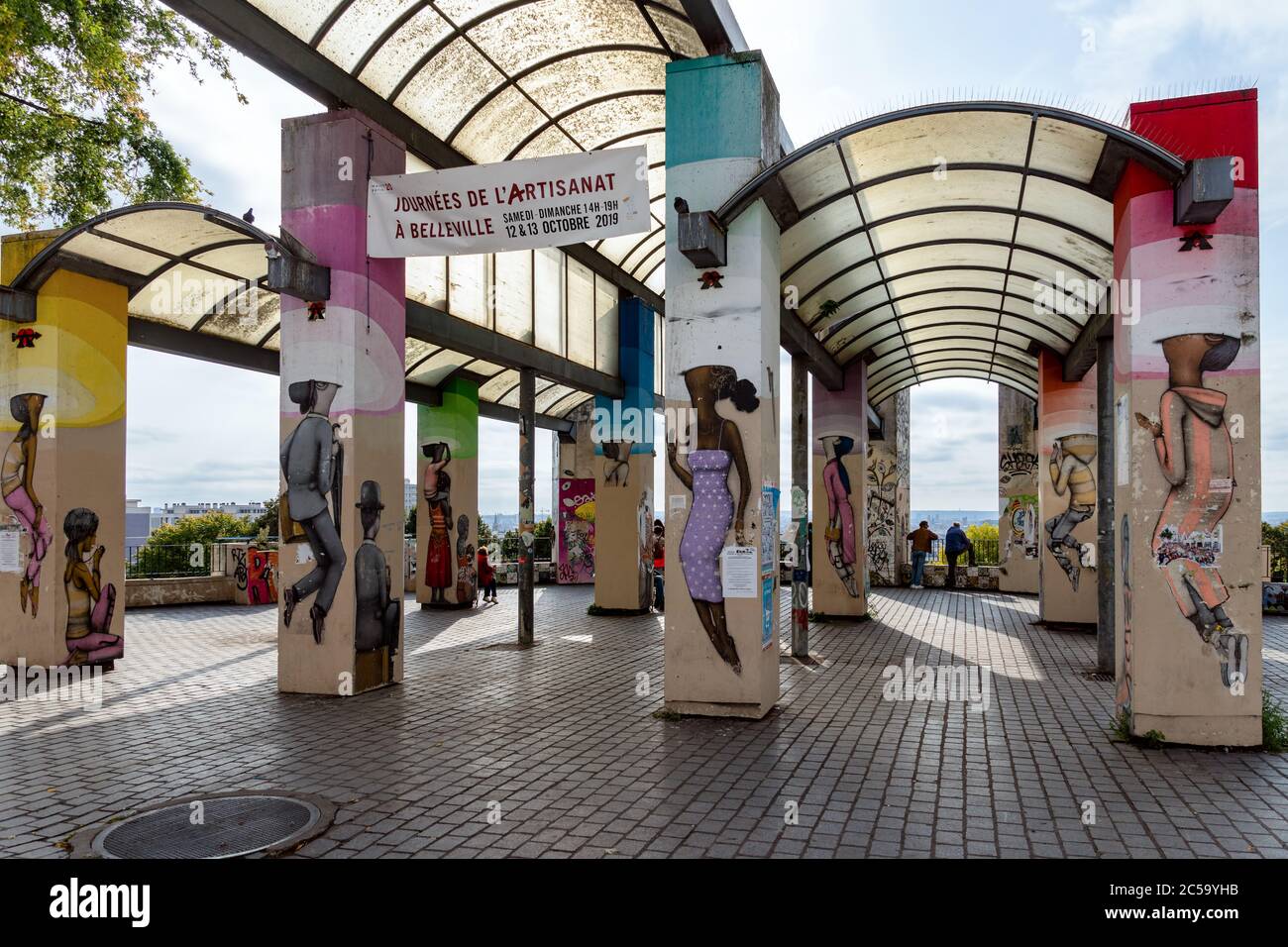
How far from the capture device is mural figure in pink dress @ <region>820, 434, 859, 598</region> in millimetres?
16719

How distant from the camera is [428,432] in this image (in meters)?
18.8

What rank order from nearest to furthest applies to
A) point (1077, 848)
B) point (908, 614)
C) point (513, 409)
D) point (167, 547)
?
1. point (1077, 848)
2. point (908, 614)
3. point (167, 547)
4. point (513, 409)

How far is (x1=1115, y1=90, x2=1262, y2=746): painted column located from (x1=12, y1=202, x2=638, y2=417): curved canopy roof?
8253 millimetres

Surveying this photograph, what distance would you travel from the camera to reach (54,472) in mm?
10742

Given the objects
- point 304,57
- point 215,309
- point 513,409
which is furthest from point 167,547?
point 304,57

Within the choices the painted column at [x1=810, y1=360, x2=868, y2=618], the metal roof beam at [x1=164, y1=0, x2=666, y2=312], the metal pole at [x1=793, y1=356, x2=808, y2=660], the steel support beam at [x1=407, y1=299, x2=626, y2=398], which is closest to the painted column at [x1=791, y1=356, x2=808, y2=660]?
the metal pole at [x1=793, y1=356, x2=808, y2=660]

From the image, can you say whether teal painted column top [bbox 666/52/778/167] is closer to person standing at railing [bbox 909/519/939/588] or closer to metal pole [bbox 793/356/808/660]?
metal pole [bbox 793/356/808/660]

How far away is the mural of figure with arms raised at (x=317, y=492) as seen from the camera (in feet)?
31.0

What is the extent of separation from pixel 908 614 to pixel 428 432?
34.9 feet

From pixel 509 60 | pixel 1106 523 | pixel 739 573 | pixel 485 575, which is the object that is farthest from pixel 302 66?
pixel 485 575

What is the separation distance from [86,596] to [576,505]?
15517 millimetres

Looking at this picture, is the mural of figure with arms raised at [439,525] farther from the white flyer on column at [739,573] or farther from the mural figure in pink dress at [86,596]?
the white flyer on column at [739,573]
